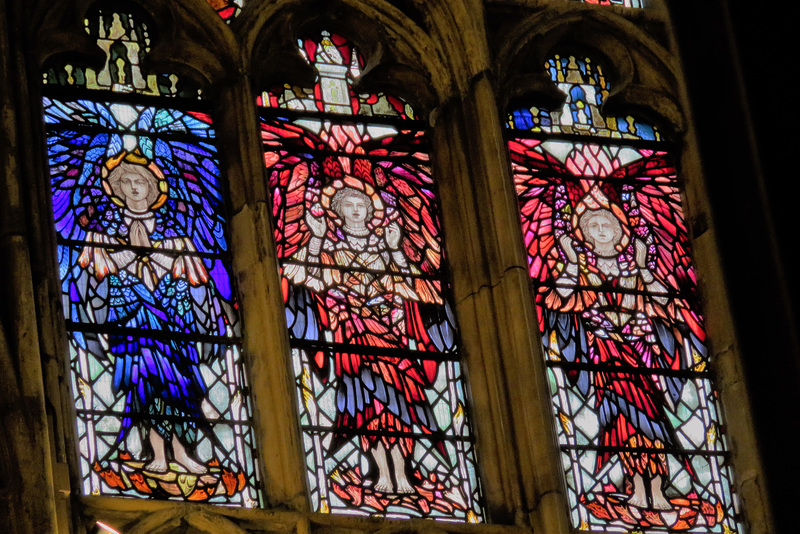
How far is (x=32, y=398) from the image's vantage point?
5477 millimetres

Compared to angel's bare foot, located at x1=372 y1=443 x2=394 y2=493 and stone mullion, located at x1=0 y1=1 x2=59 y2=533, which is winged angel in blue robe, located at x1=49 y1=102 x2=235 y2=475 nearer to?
stone mullion, located at x1=0 y1=1 x2=59 y2=533

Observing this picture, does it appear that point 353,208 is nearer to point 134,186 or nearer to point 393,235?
point 393,235

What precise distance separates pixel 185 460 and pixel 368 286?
129 cm

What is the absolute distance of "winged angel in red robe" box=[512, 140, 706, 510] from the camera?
6.93 metres

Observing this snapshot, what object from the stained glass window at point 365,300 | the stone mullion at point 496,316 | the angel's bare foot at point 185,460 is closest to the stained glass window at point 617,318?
the stone mullion at point 496,316

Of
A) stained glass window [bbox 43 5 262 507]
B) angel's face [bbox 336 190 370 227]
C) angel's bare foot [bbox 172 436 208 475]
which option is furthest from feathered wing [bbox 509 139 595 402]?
angel's bare foot [bbox 172 436 208 475]

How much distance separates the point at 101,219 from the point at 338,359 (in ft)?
3.83

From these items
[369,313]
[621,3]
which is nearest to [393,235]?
[369,313]

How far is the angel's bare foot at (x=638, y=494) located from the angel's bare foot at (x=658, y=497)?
0.04 m

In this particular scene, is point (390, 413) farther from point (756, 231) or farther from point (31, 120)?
point (756, 231)

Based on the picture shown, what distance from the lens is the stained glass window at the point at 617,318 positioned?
679 cm

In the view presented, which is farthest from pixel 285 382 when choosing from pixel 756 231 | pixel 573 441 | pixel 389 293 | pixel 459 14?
pixel 756 231

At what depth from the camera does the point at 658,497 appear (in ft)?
22.3

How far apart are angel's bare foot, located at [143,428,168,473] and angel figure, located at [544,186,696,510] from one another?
6.33ft
